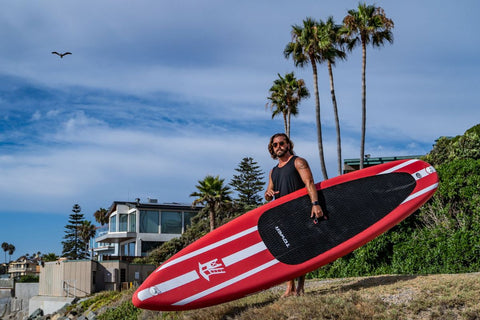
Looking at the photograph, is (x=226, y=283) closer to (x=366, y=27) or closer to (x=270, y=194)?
(x=270, y=194)

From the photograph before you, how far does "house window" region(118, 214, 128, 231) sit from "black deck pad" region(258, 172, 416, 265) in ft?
138

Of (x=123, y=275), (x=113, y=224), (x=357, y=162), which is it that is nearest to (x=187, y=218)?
(x=113, y=224)

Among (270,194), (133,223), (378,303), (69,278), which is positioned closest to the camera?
(378,303)

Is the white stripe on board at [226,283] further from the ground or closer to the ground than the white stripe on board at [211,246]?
closer to the ground

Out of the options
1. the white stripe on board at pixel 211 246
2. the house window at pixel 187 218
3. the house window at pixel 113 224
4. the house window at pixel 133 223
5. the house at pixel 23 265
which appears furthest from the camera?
the house at pixel 23 265

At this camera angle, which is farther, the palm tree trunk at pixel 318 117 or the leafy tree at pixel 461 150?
the palm tree trunk at pixel 318 117

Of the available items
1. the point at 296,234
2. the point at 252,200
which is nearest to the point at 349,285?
the point at 296,234

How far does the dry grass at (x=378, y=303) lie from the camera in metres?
5.46

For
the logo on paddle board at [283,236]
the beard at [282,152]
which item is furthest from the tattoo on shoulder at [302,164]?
the logo on paddle board at [283,236]

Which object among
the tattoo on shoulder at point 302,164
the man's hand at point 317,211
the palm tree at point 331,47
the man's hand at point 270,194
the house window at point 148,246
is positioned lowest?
the man's hand at point 317,211

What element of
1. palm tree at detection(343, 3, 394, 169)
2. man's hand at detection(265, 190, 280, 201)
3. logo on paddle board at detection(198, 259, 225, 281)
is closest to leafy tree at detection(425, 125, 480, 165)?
palm tree at detection(343, 3, 394, 169)

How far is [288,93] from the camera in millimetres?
33250

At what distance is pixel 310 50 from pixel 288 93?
5.63 meters

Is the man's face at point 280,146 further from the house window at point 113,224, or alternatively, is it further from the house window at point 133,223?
the house window at point 113,224
